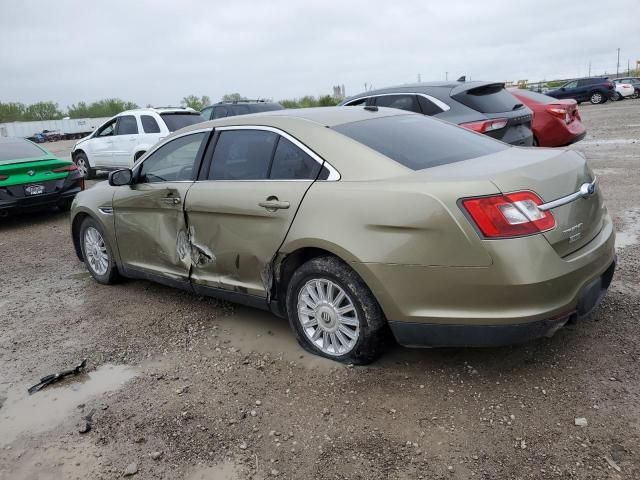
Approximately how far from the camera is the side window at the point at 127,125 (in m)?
12.0

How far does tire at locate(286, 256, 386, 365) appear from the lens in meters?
3.29

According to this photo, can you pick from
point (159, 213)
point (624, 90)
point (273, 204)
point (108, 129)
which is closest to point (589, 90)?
point (624, 90)

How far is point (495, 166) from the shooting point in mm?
3219

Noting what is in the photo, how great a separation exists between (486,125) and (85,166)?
1035cm

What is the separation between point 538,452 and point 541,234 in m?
1.04

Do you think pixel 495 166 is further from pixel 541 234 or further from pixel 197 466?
pixel 197 466

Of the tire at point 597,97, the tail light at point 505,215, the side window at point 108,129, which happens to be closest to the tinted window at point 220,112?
the side window at point 108,129

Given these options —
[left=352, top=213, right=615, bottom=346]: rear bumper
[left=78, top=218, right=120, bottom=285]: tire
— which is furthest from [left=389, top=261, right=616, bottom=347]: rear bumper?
[left=78, top=218, right=120, bottom=285]: tire

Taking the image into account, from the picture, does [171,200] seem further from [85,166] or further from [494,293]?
[85,166]

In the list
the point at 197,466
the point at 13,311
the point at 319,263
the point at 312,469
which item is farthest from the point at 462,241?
the point at 13,311

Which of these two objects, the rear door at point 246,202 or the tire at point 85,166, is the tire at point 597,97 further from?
the rear door at point 246,202

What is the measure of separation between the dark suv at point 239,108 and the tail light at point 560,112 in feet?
18.8

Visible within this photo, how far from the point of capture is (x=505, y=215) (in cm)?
284

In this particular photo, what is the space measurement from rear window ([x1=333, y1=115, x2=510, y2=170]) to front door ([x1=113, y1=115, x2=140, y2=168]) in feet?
29.5
